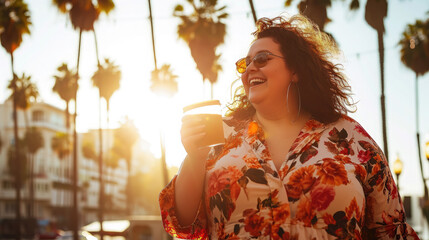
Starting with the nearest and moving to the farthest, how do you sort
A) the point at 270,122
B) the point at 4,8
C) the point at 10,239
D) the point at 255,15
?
1. the point at 270,122
2. the point at 255,15
3. the point at 4,8
4. the point at 10,239

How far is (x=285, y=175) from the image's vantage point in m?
2.55

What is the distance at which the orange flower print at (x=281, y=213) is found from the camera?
2424mm

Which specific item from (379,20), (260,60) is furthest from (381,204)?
(379,20)

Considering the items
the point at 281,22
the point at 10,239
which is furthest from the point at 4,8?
the point at 10,239

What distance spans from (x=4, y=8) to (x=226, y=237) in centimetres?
3168

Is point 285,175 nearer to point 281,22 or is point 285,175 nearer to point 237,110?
point 237,110

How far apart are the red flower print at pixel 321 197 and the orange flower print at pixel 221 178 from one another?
396 millimetres

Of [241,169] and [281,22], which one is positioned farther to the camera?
[281,22]

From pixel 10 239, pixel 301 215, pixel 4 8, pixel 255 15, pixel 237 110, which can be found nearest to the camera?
pixel 301 215

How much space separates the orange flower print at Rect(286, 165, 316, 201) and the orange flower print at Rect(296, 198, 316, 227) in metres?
0.04

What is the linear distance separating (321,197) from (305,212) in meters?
0.11

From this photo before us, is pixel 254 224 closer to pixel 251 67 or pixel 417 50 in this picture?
pixel 251 67

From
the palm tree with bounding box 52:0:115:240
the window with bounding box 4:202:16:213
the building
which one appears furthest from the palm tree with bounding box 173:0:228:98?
the window with bounding box 4:202:16:213

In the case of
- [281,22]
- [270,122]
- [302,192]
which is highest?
[281,22]
